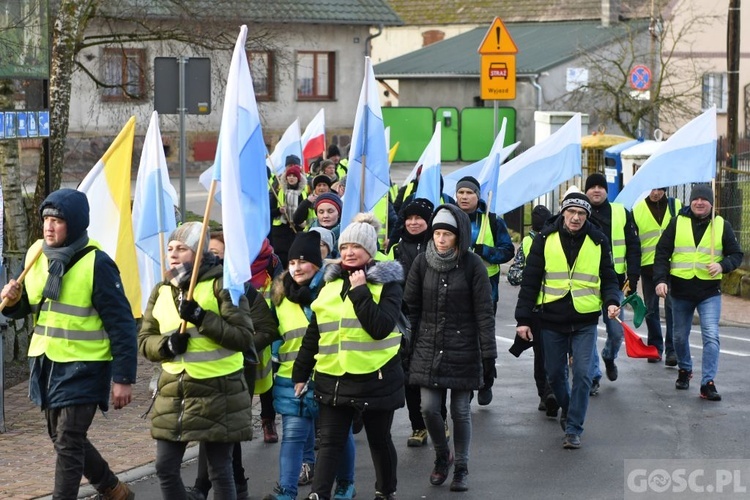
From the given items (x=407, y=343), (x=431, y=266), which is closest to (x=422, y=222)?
(x=431, y=266)

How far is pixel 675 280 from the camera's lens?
37.2 ft

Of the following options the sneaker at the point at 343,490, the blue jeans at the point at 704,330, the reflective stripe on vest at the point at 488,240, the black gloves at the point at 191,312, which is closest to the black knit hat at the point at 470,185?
the reflective stripe on vest at the point at 488,240

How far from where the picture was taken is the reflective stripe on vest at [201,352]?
6891mm

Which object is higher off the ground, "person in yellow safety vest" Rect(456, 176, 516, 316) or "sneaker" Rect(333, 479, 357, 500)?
"person in yellow safety vest" Rect(456, 176, 516, 316)

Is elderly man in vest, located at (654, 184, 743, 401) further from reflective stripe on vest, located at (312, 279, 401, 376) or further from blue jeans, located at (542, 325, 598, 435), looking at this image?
reflective stripe on vest, located at (312, 279, 401, 376)

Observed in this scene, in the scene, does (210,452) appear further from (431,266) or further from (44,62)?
(44,62)

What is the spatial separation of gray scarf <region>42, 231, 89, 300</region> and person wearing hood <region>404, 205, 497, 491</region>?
2304mm

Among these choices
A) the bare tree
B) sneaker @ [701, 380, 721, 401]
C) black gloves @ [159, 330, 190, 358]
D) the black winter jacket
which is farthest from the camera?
the bare tree

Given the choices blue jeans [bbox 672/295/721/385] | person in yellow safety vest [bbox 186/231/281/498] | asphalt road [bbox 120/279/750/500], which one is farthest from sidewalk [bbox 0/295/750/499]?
blue jeans [bbox 672/295/721/385]

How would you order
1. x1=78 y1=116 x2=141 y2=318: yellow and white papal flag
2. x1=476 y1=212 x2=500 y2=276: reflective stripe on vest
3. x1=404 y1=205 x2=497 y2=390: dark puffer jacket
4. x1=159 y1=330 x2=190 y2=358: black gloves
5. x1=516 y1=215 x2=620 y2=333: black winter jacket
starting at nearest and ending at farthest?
x1=159 y1=330 x2=190 y2=358: black gloves
x1=404 y1=205 x2=497 y2=390: dark puffer jacket
x1=78 y1=116 x2=141 y2=318: yellow and white papal flag
x1=516 y1=215 x2=620 y2=333: black winter jacket
x1=476 y1=212 x2=500 y2=276: reflective stripe on vest

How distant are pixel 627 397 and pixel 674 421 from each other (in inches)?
39.4

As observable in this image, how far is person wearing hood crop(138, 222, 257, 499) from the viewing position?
269 inches

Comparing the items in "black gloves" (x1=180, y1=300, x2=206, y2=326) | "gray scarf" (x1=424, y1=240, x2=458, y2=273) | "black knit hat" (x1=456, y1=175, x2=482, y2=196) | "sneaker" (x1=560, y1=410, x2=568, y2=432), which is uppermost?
"black knit hat" (x1=456, y1=175, x2=482, y2=196)

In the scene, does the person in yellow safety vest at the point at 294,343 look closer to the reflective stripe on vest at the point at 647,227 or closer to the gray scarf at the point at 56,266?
the gray scarf at the point at 56,266
